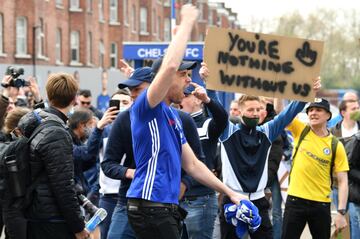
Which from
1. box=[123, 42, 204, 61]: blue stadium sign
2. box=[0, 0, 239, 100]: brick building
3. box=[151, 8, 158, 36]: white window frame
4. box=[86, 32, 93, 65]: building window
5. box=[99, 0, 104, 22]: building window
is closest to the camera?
box=[123, 42, 204, 61]: blue stadium sign

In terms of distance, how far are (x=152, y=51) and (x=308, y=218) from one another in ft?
37.5

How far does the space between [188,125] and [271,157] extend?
4116 mm

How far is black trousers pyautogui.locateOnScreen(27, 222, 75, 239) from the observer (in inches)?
254

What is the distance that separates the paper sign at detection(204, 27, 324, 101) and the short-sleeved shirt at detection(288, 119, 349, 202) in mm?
998

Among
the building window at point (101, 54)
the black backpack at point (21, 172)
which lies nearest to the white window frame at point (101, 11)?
the building window at point (101, 54)

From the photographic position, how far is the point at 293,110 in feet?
28.4

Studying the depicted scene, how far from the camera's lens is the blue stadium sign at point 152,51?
66.0ft

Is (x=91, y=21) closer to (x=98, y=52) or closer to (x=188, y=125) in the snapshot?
(x=98, y=52)

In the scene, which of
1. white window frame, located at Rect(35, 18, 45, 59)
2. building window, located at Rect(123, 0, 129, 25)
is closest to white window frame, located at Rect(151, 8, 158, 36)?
building window, located at Rect(123, 0, 129, 25)

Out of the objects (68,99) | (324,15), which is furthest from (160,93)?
(324,15)

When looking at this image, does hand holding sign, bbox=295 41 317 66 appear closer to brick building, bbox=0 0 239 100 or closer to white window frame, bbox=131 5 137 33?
brick building, bbox=0 0 239 100

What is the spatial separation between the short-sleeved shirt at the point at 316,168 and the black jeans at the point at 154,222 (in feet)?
11.5

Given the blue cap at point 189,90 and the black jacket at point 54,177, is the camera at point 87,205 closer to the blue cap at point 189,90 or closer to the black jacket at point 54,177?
the black jacket at point 54,177

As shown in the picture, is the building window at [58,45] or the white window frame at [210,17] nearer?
the building window at [58,45]
